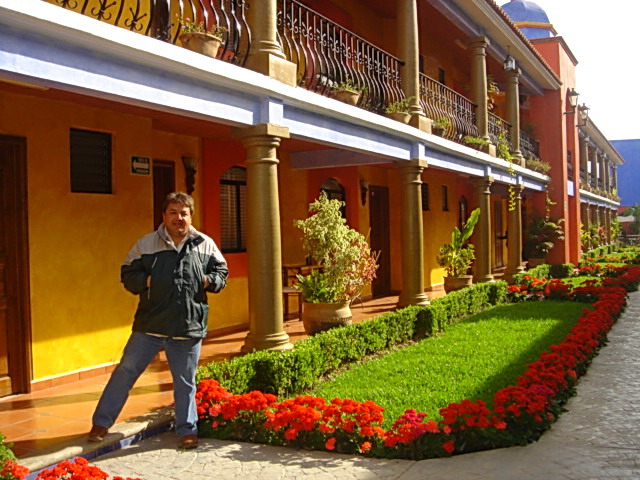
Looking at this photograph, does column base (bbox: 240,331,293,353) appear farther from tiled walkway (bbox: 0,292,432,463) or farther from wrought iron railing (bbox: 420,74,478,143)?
wrought iron railing (bbox: 420,74,478,143)

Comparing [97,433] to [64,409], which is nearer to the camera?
[97,433]

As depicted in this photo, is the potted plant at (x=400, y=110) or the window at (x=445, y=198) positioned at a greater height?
the potted plant at (x=400, y=110)

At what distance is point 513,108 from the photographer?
59.2 feet

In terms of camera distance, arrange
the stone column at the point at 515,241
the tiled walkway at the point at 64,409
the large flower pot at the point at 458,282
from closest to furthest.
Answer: the tiled walkway at the point at 64,409 < the large flower pot at the point at 458,282 < the stone column at the point at 515,241

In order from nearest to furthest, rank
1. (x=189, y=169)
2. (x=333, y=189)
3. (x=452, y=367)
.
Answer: (x=452, y=367)
(x=189, y=169)
(x=333, y=189)

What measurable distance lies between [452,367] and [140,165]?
4.41 m

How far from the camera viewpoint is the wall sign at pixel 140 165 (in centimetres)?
798

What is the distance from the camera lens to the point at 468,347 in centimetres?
905

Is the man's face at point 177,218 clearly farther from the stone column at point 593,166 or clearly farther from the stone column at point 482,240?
the stone column at point 593,166

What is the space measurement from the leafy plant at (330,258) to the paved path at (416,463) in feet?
12.0

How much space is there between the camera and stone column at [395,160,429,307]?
11.0 m

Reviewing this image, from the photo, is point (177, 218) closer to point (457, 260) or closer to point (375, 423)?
point (375, 423)

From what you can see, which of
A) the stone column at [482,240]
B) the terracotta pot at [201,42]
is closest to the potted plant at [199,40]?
the terracotta pot at [201,42]

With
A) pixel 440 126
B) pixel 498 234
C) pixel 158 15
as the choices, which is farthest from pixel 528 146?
pixel 158 15
